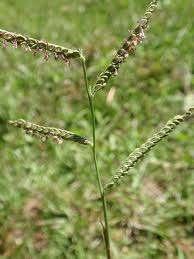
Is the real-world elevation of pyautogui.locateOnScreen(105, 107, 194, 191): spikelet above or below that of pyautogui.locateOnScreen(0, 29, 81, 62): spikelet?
below

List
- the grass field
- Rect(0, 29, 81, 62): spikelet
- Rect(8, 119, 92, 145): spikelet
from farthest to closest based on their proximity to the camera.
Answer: the grass field
Rect(8, 119, 92, 145): spikelet
Rect(0, 29, 81, 62): spikelet

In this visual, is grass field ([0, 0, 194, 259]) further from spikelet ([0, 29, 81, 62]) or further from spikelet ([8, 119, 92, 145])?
spikelet ([0, 29, 81, 62])

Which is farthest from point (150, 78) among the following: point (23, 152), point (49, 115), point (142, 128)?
point (23, 152)

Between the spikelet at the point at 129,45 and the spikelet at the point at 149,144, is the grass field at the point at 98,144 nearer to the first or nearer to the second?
the spikelet at the point at 149,144

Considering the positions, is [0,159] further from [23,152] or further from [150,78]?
[150,78]

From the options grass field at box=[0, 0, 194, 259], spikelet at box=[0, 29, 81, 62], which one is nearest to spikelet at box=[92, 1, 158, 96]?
spikelet at box=[0, 29, 81, 62]

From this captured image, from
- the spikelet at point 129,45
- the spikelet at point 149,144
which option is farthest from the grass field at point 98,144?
the spikelet at point 129,45
